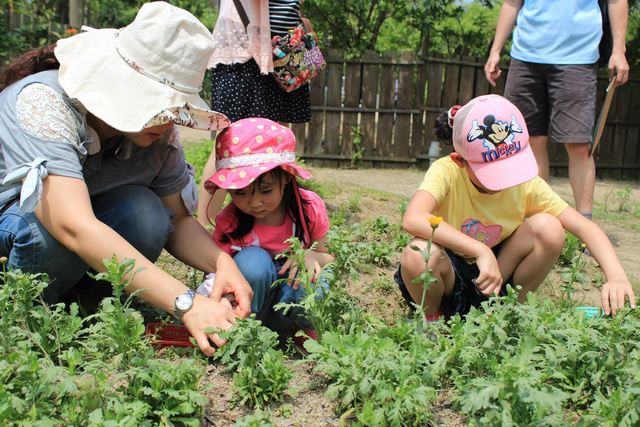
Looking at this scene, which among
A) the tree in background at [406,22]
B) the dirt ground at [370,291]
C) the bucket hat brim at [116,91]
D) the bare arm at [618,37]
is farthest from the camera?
the tree in background at [406,22]

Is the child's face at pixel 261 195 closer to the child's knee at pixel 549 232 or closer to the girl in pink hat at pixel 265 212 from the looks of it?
the girl in pink hat at pixel 265 212

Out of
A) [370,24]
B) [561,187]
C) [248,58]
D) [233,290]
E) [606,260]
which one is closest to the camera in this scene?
[233,290]

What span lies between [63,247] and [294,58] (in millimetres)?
1946

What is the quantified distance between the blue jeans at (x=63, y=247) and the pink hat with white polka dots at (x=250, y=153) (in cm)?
25

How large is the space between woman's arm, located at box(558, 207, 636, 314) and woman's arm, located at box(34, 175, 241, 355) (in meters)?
1.37

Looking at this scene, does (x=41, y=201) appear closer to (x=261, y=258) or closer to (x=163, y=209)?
(x=163, y=209)

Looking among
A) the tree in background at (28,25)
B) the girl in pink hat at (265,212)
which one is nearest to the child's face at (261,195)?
the girl in pink hat at (265,212)

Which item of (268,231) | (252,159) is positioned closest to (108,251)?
(252,159)

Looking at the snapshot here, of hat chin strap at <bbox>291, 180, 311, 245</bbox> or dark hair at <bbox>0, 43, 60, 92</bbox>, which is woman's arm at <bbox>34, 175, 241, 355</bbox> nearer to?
dark hair at <bbox>0, 43, 60, 92</bbox>

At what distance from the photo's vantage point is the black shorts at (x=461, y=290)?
114 inches

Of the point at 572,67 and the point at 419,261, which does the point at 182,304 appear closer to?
the point at 419,261

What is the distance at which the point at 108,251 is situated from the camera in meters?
2.05

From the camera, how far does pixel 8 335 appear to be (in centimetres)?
191

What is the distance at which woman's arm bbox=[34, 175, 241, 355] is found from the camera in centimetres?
203
